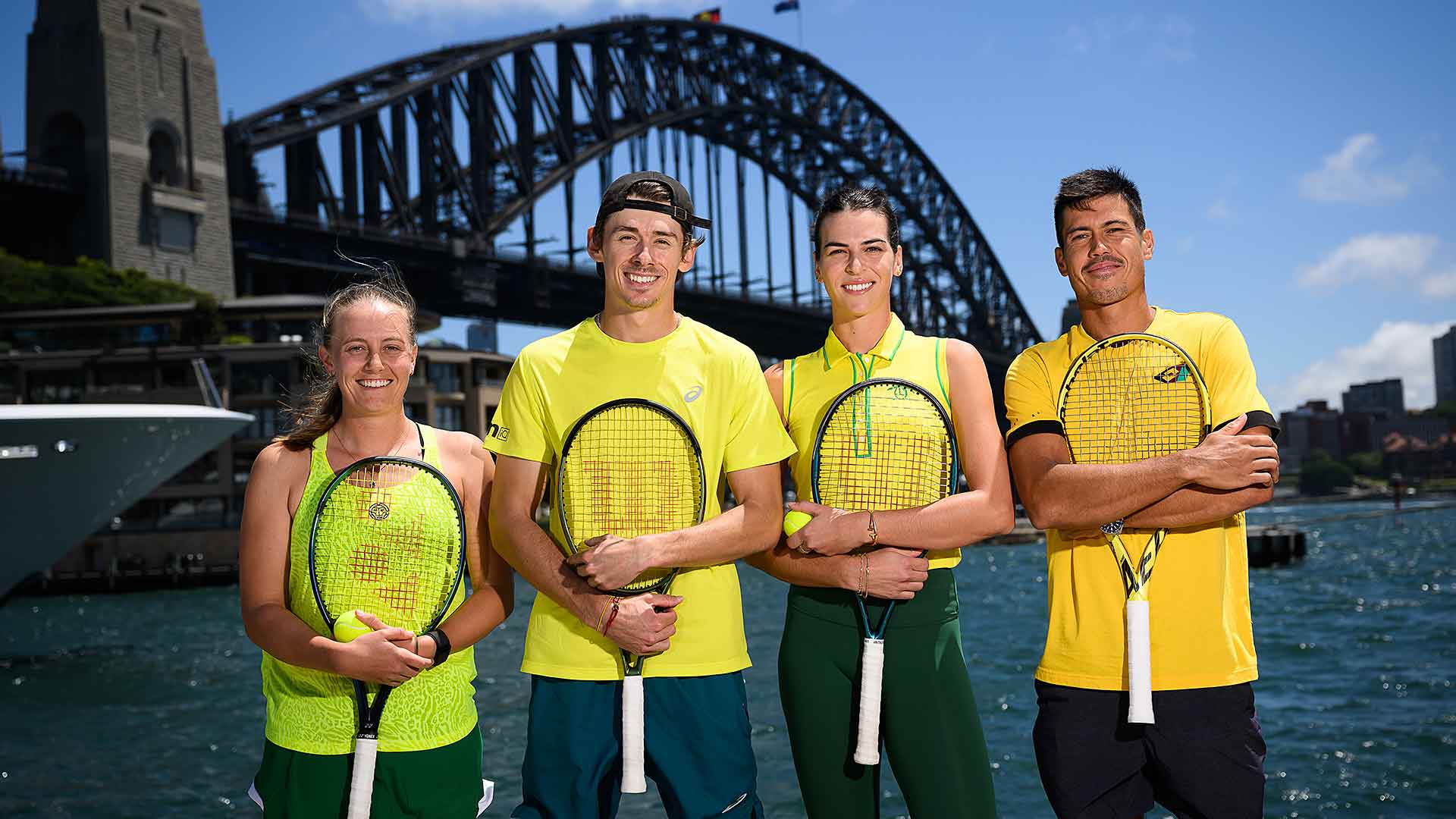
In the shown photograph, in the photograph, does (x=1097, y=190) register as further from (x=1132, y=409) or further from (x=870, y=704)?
→ (x=870, y=704)

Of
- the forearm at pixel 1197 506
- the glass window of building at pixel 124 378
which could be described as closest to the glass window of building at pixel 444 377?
the glass window of building at pixel 124 378

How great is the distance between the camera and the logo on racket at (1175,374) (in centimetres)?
317

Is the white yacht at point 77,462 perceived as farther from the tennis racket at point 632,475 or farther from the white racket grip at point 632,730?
the white racket grip at point 632,730

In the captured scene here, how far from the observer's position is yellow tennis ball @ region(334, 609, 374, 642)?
2.87m

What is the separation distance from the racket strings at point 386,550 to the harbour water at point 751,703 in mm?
8453

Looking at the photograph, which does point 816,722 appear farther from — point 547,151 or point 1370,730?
point 547,151

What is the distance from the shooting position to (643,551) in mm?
2883

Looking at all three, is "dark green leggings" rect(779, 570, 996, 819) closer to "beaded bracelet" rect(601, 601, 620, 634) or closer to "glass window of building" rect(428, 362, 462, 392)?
"beaded bracelet" rect(601, 601, 620, 634)

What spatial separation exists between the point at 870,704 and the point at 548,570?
0.91 metres

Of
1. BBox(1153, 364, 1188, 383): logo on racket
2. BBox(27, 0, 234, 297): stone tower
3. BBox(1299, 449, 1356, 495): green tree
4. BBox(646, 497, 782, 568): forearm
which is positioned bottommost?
BBox(1299, 449, 1356, 495): green tree

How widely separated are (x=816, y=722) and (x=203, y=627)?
26.9 m

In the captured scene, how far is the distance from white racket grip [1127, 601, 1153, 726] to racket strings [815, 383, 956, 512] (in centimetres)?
59

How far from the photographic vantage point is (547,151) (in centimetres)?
6288

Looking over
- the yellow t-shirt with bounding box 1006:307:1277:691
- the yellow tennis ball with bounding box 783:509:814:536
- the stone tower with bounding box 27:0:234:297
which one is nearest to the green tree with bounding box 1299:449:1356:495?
the stone tower with bounding box 27:0:234:297
